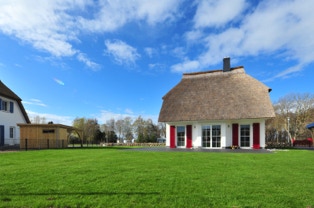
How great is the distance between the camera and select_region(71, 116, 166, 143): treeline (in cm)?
4819

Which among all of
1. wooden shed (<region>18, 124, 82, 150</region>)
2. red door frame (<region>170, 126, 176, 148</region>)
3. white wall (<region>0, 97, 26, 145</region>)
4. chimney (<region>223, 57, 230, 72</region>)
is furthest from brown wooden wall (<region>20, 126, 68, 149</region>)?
chimney (<region>223, 57, 230, 72</region>)

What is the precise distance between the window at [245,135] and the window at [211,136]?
1758 mm

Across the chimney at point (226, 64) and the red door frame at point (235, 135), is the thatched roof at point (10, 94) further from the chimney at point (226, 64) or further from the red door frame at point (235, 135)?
the chimney at point (226, 64)

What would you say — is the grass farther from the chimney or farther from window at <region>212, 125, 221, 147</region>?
the chimney

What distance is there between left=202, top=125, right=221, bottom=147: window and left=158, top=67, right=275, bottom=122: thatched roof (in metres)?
1.03

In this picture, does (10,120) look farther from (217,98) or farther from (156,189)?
(156,189)

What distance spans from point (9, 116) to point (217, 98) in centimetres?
2048

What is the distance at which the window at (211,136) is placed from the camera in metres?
17.9

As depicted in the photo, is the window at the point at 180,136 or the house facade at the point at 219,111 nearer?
the house facade at the point at 219,111

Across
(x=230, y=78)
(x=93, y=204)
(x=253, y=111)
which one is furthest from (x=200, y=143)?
(x=93, y=204)

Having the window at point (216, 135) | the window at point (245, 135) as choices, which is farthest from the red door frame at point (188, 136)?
the window at point (245, 135)

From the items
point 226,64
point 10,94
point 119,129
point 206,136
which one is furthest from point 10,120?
point 119,129

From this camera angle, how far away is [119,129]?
61.2 m

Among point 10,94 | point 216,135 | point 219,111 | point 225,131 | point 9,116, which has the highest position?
point 10,94
